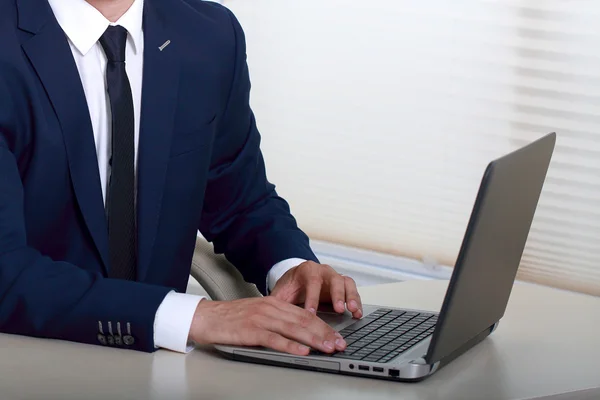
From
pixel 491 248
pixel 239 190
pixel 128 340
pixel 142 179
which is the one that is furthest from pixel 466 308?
pixel 239 190

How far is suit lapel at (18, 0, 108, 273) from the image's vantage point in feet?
6.03

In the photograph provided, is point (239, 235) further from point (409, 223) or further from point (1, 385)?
point (409, 223)

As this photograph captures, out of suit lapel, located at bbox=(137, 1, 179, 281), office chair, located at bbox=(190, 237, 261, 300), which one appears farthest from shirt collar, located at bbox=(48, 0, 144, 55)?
office chair, located at bbox=(190, 237, 261, 300)

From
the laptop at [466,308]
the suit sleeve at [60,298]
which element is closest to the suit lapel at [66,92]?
the suit sleeve at [60,298]

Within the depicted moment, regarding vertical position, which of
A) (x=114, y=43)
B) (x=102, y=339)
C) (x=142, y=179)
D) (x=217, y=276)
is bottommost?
(x=217, y=276)

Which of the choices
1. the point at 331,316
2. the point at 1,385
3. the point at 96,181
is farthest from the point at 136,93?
the point at 1,385

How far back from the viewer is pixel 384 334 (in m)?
1.59

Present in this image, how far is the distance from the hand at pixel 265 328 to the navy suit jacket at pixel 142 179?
8 centimetres

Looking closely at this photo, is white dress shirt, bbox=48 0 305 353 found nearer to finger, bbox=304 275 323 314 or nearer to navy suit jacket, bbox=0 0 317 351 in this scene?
navy suit jacket, bbox=0 0 317 351

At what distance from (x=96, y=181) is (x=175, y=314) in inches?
17.7

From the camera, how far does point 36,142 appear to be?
1.82 metres

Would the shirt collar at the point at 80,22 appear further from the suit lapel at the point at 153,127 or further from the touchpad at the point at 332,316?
the touchpad at the point at 332,316

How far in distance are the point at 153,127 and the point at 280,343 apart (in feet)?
2.21

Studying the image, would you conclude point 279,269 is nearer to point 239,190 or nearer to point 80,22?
point 239,190
